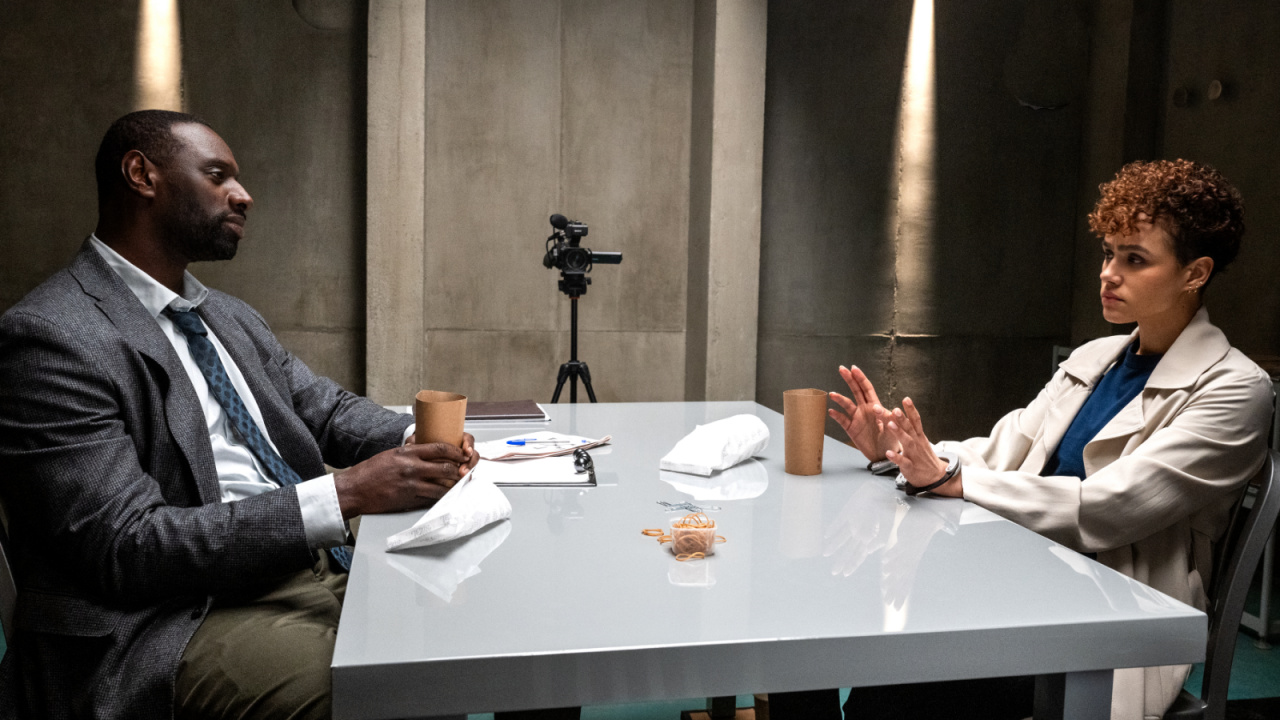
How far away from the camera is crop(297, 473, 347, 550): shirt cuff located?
1212mm

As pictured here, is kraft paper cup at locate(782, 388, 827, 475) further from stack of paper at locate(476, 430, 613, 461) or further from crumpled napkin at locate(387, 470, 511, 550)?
crumpled napkin at locate(387, 470, 511, 550)

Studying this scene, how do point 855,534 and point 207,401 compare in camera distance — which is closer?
point 855,534

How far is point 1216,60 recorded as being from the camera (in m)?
4.23

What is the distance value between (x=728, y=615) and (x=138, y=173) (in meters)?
1.23

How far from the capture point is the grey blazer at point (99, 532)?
3.69 ft

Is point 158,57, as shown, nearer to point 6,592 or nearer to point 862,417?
point 6,592

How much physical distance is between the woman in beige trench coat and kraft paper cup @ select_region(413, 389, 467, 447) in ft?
2.23

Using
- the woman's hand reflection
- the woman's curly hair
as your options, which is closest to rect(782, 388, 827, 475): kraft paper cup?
the woman's hand reflection

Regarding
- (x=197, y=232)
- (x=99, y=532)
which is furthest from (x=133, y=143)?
(x=99, y=532)

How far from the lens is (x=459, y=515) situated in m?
1.16

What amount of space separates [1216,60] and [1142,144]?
1.66 ft

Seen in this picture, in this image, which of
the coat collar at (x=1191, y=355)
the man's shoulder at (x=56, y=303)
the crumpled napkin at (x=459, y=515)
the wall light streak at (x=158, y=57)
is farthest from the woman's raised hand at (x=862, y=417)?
the wall light streak at (x=158, y=57)

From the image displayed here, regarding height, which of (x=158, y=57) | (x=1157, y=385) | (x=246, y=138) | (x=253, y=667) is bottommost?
(x=253, y=667)

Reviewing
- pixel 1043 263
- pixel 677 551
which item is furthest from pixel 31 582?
pixel 1043 263
